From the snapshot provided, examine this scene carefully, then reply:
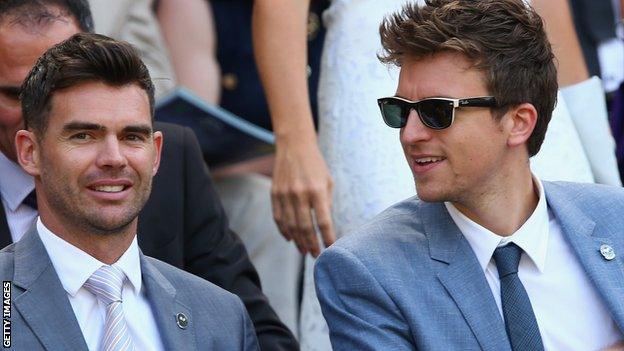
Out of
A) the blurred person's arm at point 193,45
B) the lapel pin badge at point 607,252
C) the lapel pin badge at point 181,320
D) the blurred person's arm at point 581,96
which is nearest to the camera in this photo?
the lapel pin badge at point 181,320

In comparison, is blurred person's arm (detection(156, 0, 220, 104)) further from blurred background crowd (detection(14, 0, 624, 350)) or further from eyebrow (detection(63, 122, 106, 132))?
eyebrow (detection(63, 122, 106, 132))

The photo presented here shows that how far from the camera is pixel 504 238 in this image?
4.17 metres

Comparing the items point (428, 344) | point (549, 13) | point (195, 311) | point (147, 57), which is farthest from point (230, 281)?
point (147, 57)

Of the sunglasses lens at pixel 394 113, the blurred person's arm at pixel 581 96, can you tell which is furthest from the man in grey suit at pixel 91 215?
the blurred person's arm at pixel 581 96

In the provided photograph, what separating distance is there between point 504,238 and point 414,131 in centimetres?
42

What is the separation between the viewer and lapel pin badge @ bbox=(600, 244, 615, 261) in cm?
420

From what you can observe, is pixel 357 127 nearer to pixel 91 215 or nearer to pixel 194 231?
pixel 194 231

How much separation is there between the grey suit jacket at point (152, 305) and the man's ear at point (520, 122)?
93 centimetres

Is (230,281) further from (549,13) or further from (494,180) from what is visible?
(549,13)

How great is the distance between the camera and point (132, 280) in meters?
3.96

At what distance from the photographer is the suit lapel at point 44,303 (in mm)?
3730

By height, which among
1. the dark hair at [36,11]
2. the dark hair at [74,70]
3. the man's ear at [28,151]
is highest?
the dark hair at [36,11]

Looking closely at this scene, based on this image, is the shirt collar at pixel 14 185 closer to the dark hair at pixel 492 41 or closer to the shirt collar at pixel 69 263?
the shirt collar at pixel 69 263

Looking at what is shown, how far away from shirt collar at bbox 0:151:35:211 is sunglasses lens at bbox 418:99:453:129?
1.31 metres
